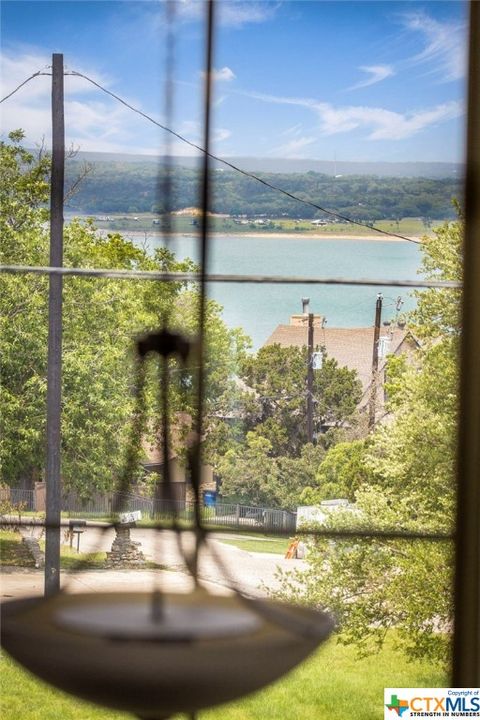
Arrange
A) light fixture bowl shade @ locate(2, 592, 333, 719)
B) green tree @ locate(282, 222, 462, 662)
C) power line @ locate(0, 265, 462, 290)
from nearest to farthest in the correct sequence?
light fixture bowl shade @ locate(2, 592, 333, 719), power line @ locate(0, 265, 462, 290), green tree @ locate(282, 222, 462, 662)

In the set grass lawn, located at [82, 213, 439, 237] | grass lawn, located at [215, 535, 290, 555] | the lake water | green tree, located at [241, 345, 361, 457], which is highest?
grass lawn, located at [82, 213, 439, 237]

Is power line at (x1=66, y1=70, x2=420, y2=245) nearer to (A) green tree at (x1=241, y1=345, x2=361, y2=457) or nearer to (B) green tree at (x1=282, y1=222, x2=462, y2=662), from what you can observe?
(B) green tree at (x1=282, y1=222, x2=462, y2=662)

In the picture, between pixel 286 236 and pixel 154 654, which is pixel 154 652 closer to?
pixel 154 654

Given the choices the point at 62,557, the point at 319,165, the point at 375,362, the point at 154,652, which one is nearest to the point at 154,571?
the point at 62,557

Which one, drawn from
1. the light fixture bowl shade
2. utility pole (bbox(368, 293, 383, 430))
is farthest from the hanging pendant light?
utility pole (bbox(368, 293, 383, 430))

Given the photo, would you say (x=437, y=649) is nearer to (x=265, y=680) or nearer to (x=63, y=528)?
(x=63, y=528)

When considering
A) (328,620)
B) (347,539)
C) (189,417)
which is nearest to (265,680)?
(328,620)
